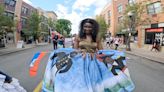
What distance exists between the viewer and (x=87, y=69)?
14.4 ft

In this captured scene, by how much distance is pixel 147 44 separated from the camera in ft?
122

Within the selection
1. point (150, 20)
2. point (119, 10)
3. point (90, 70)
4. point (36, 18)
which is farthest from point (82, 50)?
point (119, 10)

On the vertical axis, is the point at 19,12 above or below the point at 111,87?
above

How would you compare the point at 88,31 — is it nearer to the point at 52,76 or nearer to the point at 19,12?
the point at 52,76

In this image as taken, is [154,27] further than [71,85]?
Yes

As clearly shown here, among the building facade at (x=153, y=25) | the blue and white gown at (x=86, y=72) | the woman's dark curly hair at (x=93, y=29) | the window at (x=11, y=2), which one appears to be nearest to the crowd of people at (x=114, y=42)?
the building facade at (x=153, y=25)

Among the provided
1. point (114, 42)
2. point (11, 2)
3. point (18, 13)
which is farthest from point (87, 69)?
point (18, 13)

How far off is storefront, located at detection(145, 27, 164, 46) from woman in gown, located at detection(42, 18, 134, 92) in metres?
29.6

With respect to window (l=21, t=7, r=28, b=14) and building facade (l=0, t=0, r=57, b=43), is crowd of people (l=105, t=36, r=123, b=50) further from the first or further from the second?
window (l=21, t=7, r=28, b=14)

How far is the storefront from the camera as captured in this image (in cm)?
3331

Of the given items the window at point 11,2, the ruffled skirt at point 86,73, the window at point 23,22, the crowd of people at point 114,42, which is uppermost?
the window at point 11,2

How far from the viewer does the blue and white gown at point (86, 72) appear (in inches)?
168

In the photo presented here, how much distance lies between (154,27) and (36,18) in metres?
24.8

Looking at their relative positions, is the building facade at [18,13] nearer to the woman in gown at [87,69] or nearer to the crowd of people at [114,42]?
the crowd of people at [114,42]
